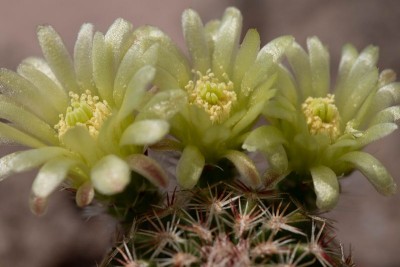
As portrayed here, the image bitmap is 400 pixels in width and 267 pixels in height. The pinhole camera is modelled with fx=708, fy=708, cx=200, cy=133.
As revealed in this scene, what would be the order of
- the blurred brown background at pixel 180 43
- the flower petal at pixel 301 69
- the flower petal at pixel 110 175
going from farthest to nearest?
the blurred brown background at pixel 180 43 → the flower petal at pixel 301 69 → the flower petal at pixel 110 175

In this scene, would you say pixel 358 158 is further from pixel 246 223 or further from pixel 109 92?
pixel 109 92

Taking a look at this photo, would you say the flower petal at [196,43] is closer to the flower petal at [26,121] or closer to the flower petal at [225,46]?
the flower petal at [225,46]

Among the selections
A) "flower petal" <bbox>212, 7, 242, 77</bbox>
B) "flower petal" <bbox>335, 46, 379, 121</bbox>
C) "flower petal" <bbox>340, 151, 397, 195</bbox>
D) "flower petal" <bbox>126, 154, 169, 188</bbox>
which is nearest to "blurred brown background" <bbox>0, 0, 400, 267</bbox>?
"flower petal" <bbox>335, 46, 379, 121</bbox>

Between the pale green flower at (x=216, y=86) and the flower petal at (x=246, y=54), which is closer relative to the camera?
the pale green flower at (x=216, y=86)

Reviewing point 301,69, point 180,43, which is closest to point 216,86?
point 301,69

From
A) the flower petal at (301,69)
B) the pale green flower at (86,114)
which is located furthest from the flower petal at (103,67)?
the flower petal at (301,69)

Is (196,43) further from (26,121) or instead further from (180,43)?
(180,43)
